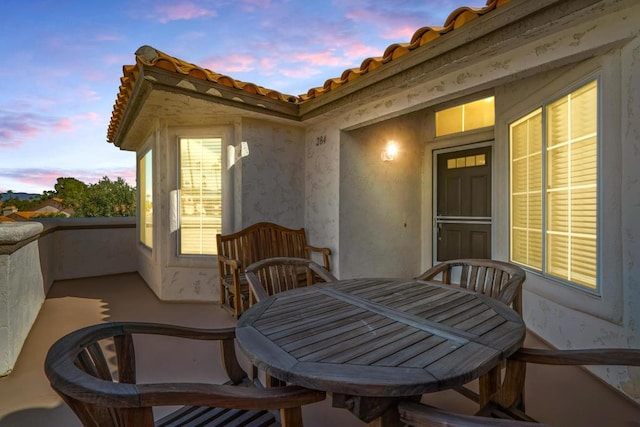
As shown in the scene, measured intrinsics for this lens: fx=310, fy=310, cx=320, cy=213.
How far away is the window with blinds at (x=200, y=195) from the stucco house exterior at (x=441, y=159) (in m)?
0.02

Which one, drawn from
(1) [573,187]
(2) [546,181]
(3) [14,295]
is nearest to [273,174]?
(3) [14,295]

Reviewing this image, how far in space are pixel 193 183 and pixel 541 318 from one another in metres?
4.27

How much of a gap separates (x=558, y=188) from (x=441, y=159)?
7.24ft

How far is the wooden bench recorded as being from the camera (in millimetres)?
3488

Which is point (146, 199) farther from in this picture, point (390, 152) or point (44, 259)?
point (390, 152)

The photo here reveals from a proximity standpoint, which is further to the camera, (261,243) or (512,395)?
(261,243)

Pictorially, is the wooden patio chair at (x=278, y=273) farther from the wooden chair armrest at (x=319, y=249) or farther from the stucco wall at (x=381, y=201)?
the stucco wall at (x=381, y=201)

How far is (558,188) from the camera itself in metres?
2.80

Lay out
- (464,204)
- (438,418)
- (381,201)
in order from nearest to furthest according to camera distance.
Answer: (438,418)
(381,201)
(464,204)

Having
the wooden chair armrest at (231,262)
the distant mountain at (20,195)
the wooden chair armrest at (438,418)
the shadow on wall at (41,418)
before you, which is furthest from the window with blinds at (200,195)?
the distant mountain at (20,195)

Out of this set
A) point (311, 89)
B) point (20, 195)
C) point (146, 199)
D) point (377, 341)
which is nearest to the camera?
point (377, 341)

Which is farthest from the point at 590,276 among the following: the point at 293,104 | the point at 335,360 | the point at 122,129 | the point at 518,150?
the point at 122,129

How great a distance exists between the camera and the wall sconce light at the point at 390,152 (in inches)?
178

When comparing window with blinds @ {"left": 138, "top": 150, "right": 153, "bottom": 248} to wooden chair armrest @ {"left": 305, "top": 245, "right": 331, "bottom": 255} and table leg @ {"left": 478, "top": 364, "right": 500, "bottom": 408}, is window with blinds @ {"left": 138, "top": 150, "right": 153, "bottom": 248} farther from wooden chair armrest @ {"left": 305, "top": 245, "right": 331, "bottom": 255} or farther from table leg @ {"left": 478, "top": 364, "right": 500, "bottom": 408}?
table leg @ {"left": 478, "top": 364, "right": 500, "bottom": 408}
